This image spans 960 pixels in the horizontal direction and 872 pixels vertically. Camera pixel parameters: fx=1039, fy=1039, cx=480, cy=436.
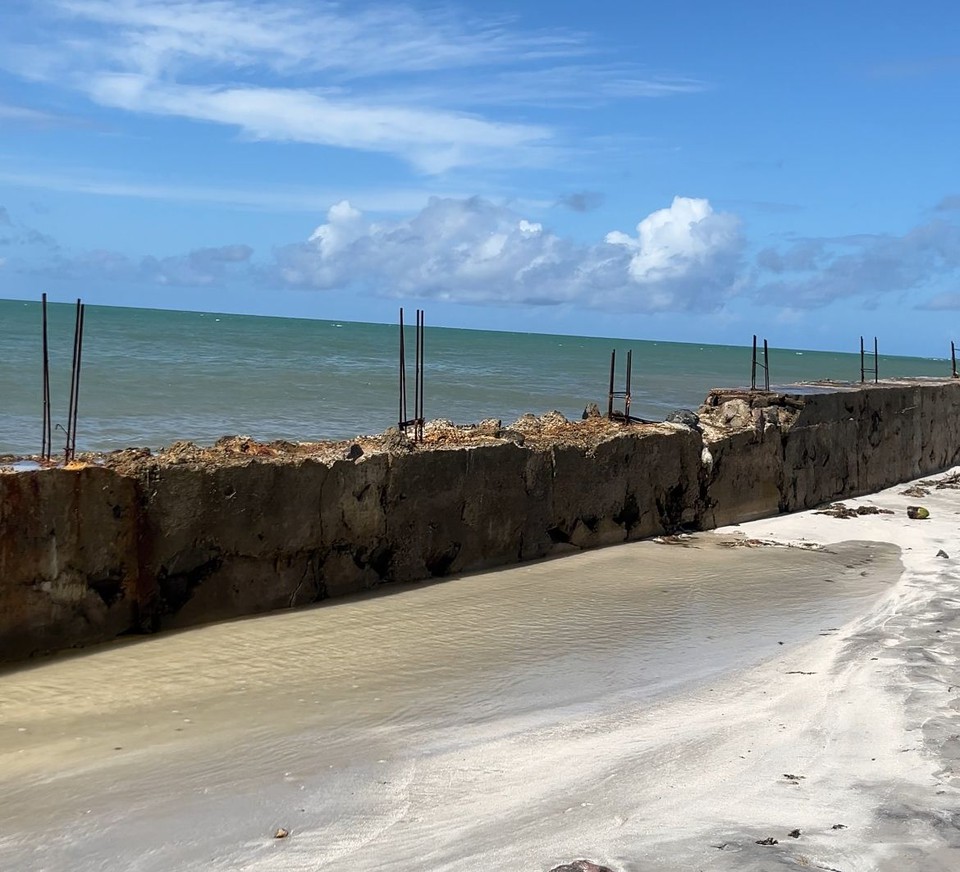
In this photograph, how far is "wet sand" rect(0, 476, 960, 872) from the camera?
3.85 metres

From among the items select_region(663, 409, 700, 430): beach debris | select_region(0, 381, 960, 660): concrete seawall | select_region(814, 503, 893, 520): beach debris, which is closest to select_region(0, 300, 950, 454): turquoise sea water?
select_region(0, 381, 960, 660): concrete seawall

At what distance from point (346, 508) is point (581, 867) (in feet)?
13.6

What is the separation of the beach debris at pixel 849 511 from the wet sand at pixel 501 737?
145 inches

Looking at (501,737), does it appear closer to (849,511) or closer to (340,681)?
(340,681)

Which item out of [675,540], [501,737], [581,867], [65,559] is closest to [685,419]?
[675,540]

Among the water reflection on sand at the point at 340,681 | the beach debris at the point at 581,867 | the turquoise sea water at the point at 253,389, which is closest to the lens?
the beach debris at the point at 581,867

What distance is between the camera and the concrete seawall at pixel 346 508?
5.95 metres

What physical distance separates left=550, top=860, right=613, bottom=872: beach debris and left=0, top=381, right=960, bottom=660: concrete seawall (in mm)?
3588

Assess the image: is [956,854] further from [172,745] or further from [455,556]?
[455,556]

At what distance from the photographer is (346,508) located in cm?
736

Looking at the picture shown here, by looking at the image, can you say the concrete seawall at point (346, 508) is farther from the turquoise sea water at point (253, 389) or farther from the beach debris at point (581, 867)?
the turquoise sea water at point (253, 389)

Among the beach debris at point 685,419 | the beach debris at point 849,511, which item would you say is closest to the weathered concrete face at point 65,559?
the beach debris at point 685,419

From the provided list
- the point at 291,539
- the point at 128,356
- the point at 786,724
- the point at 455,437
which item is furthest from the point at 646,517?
the point at 128,356

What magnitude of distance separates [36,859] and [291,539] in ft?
11.2
